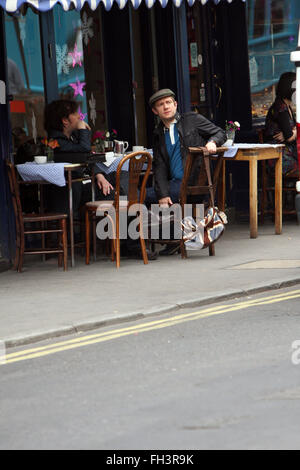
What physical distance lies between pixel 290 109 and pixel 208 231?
315cm

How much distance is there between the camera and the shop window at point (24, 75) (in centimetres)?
1190

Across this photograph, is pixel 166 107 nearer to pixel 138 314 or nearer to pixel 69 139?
pixel 69 139

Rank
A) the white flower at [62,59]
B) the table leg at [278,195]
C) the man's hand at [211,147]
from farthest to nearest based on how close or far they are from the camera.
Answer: the table leg at [278,195]
the white flower at [62,59]
the man's hand at [211,147]

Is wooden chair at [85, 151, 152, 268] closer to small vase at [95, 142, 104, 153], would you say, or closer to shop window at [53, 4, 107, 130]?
Answer: small vase at [95, 142, 104, 153]

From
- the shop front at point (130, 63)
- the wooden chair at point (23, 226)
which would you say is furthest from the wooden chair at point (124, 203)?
the shop front at point (130, 63)

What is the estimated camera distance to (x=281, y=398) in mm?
5609

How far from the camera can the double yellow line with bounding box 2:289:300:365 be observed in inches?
282

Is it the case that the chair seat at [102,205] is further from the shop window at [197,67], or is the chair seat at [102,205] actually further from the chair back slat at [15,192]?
the shop window at [197,67]

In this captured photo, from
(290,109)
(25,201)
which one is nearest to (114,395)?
(25,201)

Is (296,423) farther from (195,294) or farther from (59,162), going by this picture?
(59,162)

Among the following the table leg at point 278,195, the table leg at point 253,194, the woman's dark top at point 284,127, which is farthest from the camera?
the woman's dark top at point 284,127

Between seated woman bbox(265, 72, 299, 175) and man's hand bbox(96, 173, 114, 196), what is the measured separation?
3018mm

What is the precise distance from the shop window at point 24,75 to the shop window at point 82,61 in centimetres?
44

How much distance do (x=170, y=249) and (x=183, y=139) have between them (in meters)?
1.23
